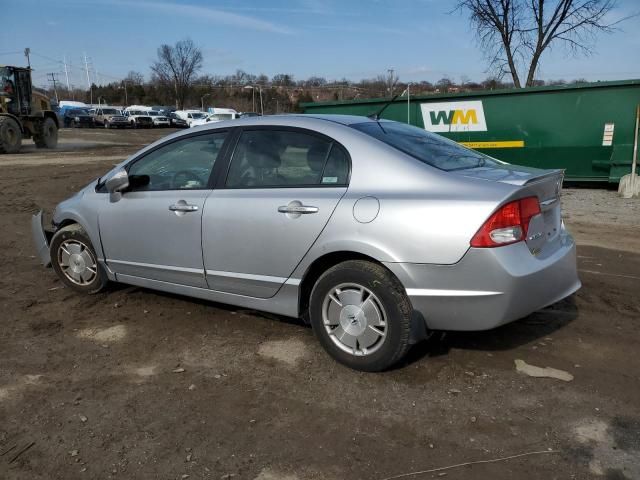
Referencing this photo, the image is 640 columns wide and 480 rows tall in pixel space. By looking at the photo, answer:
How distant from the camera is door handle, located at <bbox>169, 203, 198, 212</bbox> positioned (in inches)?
159

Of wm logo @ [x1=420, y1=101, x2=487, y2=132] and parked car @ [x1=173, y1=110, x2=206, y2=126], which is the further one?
parked car @ [x1=173, y1=110, x2=206, y2=126]

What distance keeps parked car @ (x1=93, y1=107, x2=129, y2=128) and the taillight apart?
51.8 metres

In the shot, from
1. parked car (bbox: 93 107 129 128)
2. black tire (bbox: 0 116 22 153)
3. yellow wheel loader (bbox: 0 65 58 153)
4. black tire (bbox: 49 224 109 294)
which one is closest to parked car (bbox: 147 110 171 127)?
parked car (bbox: 93 107 129 128)

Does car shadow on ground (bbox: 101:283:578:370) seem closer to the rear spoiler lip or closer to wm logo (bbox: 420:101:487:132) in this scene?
the rear spoiler lip

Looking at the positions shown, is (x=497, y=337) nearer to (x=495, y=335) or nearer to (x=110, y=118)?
(x=495, y=335)

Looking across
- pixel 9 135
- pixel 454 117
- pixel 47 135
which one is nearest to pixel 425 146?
pixel 454 117

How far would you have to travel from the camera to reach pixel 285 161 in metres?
3.81

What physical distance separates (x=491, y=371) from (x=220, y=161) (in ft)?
7.80

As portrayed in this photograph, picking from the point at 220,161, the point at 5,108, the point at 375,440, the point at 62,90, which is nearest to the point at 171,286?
the point at 220,161

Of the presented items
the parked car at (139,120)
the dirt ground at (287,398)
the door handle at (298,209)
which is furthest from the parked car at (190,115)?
the door handle at (298,209)

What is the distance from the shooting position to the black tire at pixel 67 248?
488 centimetres

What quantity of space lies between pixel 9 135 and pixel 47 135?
280 centimetres

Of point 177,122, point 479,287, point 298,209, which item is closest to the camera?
point 479,287

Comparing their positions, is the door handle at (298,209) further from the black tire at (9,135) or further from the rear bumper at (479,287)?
the black tire at (9,135)
